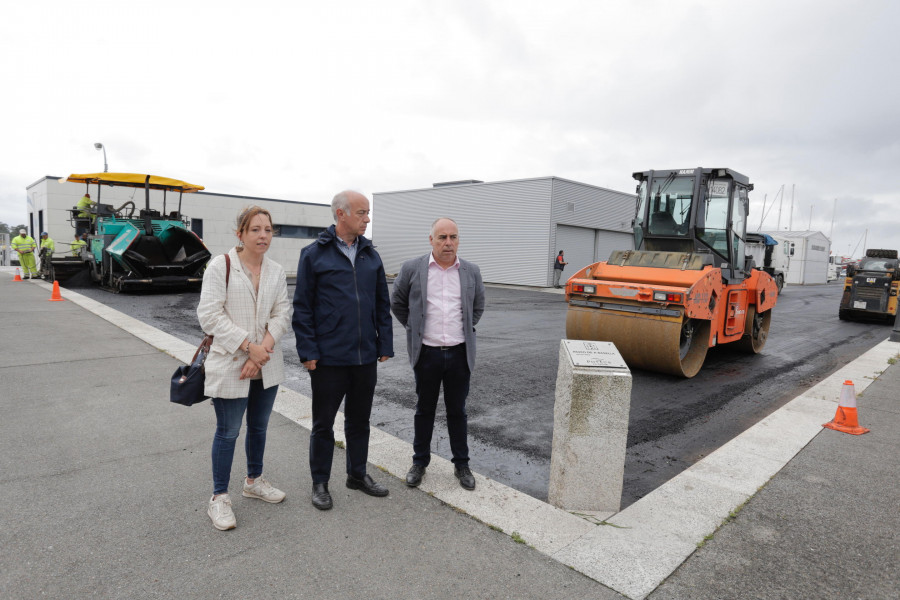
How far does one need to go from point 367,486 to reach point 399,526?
468 mm

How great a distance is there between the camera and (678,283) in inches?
289

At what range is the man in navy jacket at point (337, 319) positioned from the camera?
10.8 feet

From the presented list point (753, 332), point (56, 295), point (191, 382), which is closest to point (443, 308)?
point (191, 382)

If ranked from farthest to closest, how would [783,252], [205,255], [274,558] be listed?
[783,252]
[205,255]
[274,558]

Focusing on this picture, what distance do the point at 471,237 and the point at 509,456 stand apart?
25513 millimetres

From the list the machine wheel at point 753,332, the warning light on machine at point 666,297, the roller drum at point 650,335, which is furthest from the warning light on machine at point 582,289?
the machine wheel at point 753,332

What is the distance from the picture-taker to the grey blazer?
12.2 feet

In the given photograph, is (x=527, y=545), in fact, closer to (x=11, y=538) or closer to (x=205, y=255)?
(x=11, y=538)

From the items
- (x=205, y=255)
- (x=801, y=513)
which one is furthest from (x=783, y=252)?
(x=801, y=513)

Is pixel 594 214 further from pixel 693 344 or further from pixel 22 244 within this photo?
pixel 22 244

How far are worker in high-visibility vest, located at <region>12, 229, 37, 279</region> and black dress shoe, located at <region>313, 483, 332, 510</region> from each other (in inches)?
802

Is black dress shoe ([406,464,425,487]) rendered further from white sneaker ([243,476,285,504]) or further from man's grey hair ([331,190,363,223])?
man's grey hair ([331,190,363,223])

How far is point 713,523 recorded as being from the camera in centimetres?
335

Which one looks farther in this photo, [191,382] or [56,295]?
[56,295]
